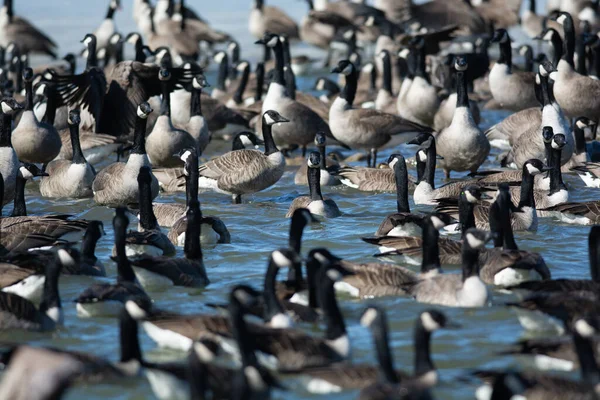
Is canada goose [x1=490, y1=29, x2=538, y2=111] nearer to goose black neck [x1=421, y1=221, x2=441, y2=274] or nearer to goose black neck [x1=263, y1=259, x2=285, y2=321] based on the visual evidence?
goose black neck [x1=421, y1=221, x2=441, y2=274]

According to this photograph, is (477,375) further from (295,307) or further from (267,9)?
(267,9)

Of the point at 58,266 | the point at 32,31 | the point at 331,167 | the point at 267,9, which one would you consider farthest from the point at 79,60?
the point at 58,266

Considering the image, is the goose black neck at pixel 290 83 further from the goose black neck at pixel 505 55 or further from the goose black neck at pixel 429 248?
the goose black neck at pixel 429 248

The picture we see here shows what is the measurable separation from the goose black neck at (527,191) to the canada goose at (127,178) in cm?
459

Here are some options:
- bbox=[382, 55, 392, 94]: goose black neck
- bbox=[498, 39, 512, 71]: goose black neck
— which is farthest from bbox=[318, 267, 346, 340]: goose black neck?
bbox=[382, 55, 392, 94]: goose black neck

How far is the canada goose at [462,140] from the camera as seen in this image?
15.9 metres

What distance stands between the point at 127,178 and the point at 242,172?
1636 millimetres

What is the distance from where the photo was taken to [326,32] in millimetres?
32875

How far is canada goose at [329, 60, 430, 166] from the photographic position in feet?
58.1

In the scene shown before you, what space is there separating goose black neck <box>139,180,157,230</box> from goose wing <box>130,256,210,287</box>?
1879 mm

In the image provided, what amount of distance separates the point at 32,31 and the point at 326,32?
335 inches

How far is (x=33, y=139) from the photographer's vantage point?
1664 cm

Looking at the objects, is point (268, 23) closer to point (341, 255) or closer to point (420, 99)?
point (420, 99)

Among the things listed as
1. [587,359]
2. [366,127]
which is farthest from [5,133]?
[587,359]
